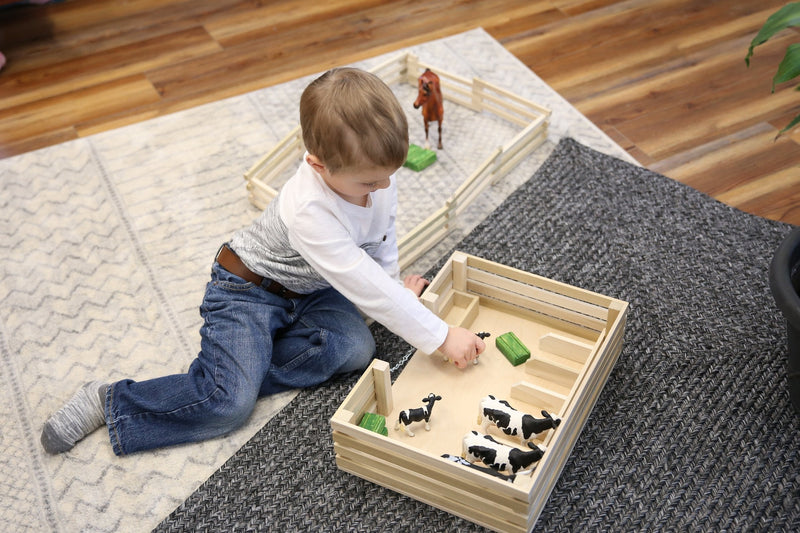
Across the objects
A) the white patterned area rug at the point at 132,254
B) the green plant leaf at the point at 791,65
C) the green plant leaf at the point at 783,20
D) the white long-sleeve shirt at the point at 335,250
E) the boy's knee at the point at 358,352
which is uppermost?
the green plant leaf at the point at 783,20

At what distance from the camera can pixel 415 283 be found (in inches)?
50.9

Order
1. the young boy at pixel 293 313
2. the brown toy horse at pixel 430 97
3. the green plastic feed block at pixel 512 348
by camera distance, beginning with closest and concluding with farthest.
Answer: the young boy at pixel 293 313 < the green plastic feed block at pixel 512 348 < the brown toy horse at pixel 430 97

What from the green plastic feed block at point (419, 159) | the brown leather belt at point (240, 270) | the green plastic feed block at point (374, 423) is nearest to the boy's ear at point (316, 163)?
the brown leather belt at point (240, 270)

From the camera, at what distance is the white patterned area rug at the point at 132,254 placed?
1.13 meters

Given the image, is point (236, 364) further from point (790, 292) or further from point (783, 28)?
point (783, 28)

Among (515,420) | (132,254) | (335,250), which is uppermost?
(335,250)

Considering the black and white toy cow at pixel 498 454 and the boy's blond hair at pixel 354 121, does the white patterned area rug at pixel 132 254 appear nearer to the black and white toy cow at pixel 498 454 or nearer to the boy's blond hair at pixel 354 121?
the black and white toy cow at pixel 498 454

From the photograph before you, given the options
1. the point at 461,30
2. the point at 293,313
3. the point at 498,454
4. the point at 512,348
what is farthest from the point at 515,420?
the point at 461,30

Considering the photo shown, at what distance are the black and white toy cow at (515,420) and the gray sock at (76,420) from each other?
562mm

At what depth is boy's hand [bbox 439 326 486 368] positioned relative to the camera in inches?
45.4

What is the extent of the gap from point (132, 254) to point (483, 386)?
720mm

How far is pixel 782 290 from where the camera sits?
1.02 metres

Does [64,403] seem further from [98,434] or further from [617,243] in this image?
[617,243]

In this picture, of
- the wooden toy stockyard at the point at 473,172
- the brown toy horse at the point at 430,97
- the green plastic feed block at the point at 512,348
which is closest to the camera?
the green plastic feed block at the point at 512,348
